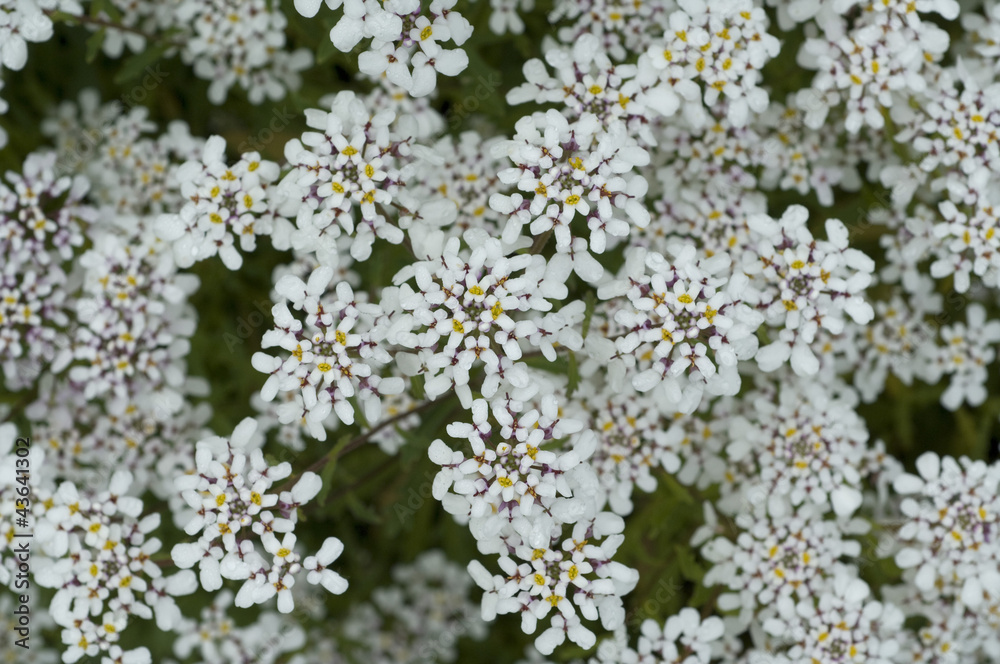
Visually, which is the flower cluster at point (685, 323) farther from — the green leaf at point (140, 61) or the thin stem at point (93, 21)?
the thin stem at point (93, 21)

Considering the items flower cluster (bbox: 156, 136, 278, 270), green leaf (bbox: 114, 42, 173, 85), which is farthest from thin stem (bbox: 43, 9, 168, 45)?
flower cluster (bbox: 156, 136, 278, 270)

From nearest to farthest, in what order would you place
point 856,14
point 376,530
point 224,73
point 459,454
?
point 459,454, point 856,14, point 224,73, point 376,530

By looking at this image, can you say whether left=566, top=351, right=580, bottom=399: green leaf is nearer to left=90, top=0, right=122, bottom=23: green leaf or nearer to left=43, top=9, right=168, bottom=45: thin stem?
left=90, top=0, right=122, bottom=23: green leaf

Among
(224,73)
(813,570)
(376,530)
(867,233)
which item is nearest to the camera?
(813,570)

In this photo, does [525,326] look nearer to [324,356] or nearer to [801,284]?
[324,356]

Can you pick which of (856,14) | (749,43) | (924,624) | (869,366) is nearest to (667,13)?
(749,43)

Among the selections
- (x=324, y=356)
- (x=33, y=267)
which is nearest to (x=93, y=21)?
(x=33, y=267)

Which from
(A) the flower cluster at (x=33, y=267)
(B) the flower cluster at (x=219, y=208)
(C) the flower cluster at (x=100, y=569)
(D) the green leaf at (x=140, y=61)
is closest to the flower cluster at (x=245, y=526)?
(C) the flower cluster at (x=100, y=569)

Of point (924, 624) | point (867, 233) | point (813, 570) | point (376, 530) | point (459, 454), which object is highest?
point (459, 454)

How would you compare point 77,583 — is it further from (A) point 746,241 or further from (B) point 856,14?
(B) point 856,14
